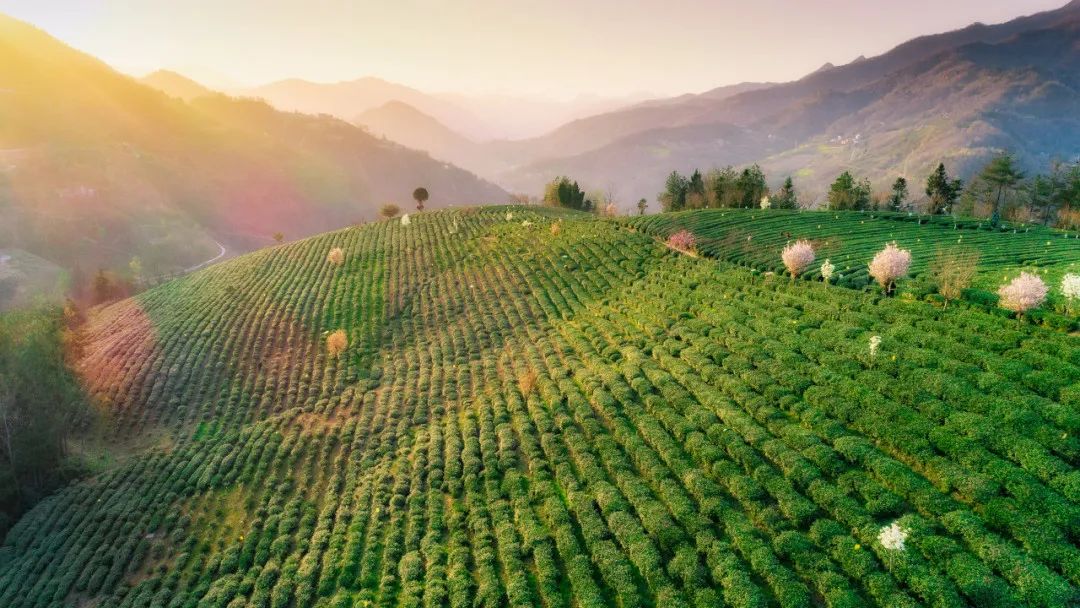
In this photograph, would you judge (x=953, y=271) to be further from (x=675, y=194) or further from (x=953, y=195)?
(x=675, y=194)

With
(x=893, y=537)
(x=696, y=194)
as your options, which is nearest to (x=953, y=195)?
(x=696, y=194)

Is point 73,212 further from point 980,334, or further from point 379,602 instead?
point 980,334

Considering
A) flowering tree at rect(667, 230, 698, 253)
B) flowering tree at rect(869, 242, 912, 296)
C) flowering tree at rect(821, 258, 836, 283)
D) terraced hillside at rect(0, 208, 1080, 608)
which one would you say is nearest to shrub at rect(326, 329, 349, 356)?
terraced hillside at rect(0, 208, 1080, 608)

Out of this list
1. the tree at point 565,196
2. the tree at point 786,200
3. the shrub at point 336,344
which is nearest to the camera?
the shrub at point 336,344

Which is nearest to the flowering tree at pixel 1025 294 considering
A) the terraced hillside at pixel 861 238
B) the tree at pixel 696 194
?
the terraced hillside at pixel 861 238

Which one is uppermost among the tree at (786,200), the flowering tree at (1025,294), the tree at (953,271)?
the tree at (786,200)

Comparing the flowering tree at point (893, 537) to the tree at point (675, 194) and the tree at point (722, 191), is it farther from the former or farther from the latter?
the tree at point (675, 194)

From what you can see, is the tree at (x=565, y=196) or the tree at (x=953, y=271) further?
the tree at (x=565, y=196)

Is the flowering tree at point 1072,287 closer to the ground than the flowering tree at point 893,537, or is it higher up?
higher up
